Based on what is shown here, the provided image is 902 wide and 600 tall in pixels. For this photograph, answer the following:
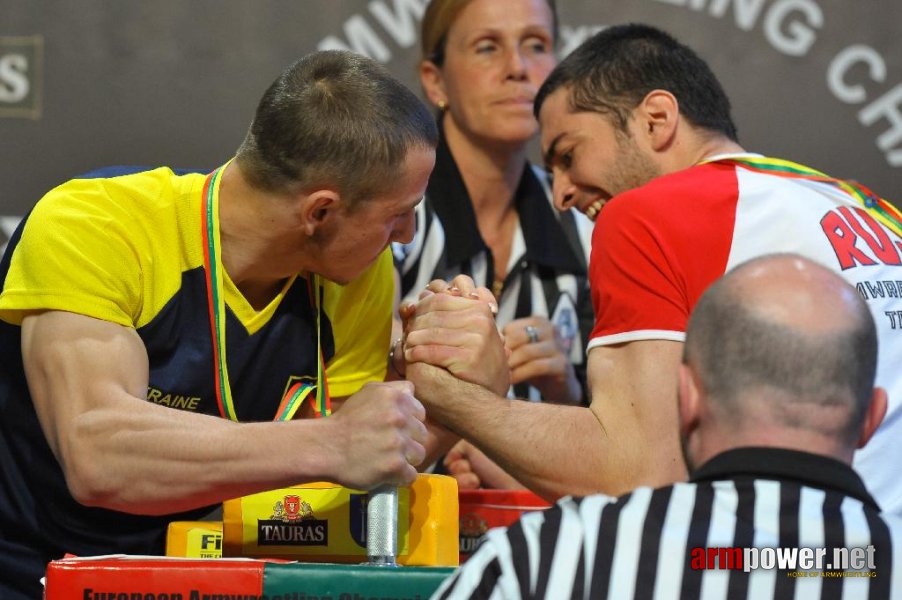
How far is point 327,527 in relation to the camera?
5.51ft

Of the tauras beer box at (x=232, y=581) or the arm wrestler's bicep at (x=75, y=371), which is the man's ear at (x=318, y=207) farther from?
the tauras beer box at (x=232, y=581)

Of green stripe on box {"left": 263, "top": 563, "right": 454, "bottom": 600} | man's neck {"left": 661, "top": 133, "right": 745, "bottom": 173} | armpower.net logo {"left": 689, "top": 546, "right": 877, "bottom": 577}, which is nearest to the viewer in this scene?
armpower.net logo {"left": 689, "top": 546, "right": 877, "bottom": 577}

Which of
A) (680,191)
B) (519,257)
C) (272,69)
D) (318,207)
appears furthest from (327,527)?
(272,69)

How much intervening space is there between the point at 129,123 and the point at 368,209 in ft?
4.40

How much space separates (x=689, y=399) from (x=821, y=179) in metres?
1.07

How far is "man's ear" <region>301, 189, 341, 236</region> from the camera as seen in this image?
197cm

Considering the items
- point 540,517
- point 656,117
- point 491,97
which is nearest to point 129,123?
point 491,97

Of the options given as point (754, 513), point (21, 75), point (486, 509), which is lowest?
point (486, 509)

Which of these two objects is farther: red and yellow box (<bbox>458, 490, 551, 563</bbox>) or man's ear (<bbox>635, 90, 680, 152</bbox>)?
Result: man's ear (<bbox>635, 90, 680, 152</bbox>)

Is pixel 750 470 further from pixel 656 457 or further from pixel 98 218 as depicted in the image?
pixel 98 218

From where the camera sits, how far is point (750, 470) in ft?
3.85

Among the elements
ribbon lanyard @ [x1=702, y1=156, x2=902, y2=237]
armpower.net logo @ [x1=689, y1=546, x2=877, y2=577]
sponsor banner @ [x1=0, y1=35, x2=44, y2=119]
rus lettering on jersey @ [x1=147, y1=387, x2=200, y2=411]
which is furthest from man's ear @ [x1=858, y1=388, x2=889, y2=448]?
sponsor banner @ [x1=0, y1=35, x2=44, y2=119]

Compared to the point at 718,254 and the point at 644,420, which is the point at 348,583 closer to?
the point at 644,420

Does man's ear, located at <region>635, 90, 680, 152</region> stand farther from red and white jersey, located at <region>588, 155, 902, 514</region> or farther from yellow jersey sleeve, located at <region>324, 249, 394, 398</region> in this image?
yellow jersey sleeve, located at <region>324, 249, 394, 398</region>
